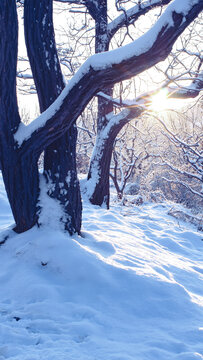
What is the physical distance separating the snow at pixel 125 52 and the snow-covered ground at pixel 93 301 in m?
1.18

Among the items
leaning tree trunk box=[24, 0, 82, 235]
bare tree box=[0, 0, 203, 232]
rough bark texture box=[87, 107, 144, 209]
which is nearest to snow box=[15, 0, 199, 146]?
bare tree box=[0, 0, 203, 232]

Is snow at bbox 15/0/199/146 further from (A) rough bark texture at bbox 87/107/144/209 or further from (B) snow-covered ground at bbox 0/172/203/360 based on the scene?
(A) rough bark texture at bbox 87/107/144/209

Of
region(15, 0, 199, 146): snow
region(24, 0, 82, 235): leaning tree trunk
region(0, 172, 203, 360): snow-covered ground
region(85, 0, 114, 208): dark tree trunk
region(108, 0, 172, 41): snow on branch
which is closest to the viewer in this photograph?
region(0, 172, 203, 360): snow-covered ground

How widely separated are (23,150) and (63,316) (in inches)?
64.5

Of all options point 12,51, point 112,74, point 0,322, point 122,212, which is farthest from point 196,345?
point 122,212

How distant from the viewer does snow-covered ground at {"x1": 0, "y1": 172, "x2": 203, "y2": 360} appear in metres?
1.68

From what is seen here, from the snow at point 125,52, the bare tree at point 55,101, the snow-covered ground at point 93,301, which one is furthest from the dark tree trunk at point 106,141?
the snow at point 125,52

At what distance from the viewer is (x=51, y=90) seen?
10.0 feet

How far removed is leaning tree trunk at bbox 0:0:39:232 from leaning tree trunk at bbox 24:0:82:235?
0.57 feet

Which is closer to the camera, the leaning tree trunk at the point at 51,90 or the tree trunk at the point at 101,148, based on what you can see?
the leaning tree trunk at the point at 51,90

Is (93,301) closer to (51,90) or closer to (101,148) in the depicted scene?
(51,90)

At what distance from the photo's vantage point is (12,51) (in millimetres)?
2793

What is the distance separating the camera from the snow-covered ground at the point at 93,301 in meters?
1.68

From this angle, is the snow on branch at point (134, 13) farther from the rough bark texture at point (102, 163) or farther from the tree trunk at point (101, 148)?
the rough bark texture at point (102, 163)
